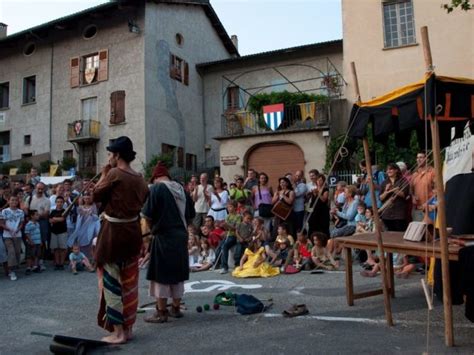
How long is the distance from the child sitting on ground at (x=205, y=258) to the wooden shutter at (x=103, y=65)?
58.6 feet

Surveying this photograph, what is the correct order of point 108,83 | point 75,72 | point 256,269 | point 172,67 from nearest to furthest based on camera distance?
point 256,269, point 108,83, point 172,67, point 75,72

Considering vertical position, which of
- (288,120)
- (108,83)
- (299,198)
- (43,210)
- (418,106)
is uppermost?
(108,83)

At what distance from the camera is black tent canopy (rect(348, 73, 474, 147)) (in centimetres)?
427

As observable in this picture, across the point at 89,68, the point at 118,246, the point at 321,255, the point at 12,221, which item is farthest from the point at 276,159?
the point at 118,246

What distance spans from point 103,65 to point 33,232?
17.4m

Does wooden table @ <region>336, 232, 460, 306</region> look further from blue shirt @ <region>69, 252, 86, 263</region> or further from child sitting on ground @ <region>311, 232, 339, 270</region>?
blue shirt @ <region>69, 252, 86, 263</region>

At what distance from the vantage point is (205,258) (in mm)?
9375

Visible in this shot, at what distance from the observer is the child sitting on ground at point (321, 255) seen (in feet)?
26.9

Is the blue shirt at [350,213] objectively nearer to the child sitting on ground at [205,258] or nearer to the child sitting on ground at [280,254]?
the child sitting on ground at [280,254]

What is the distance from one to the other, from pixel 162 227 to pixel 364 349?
7.82 ft

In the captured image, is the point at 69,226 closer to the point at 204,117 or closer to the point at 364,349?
the point at 364,349

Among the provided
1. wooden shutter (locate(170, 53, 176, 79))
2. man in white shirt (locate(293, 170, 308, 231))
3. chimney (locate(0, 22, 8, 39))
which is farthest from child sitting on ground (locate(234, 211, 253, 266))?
chimney (locate(0, 22, 8, 39))

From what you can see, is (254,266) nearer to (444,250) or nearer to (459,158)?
(459,158)

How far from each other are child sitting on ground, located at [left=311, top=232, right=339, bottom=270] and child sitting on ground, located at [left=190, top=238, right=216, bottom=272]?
81.6 inches
